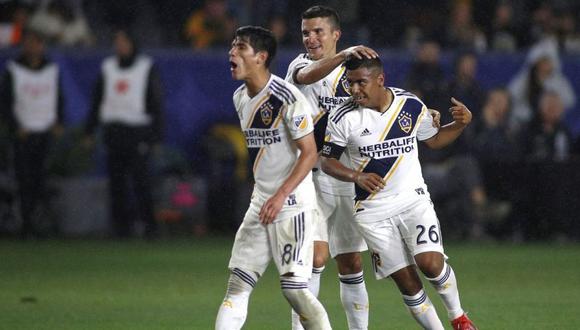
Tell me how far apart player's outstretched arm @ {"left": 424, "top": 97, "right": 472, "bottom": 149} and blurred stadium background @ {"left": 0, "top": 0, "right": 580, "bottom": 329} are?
318cm

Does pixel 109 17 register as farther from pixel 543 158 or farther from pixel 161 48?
pixel 543 158

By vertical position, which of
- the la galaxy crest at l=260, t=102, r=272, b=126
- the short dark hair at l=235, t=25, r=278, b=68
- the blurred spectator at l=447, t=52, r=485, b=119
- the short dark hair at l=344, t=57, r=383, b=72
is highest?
the short dark hair at l=235, t=25, r=278, b=68

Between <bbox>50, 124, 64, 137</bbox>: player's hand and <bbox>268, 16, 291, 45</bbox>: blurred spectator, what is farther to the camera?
<bbox>268, 16, 291, 45</bbox>: blurred spectator

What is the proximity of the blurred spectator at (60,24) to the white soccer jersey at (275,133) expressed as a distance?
11.2 metres

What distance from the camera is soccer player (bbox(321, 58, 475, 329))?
8.32 metres

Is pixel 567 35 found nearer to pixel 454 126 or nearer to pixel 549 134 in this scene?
pixel 549 134

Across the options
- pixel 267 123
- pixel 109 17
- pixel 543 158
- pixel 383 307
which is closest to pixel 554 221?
pixel 543 158

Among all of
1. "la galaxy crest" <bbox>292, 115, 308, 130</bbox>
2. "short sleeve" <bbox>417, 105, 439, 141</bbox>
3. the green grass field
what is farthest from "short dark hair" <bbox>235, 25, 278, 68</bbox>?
the green grass field

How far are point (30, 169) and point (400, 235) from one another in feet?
30.3

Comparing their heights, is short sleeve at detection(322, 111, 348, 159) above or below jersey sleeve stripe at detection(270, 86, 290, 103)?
below

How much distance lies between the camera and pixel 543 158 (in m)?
16.7

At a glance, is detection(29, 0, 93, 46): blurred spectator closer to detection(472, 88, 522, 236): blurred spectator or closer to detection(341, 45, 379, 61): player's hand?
detection(472, 88, 522, 236): blurred spectator

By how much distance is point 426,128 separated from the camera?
8.66 meters

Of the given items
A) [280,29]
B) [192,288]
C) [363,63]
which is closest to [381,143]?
[363,63]
